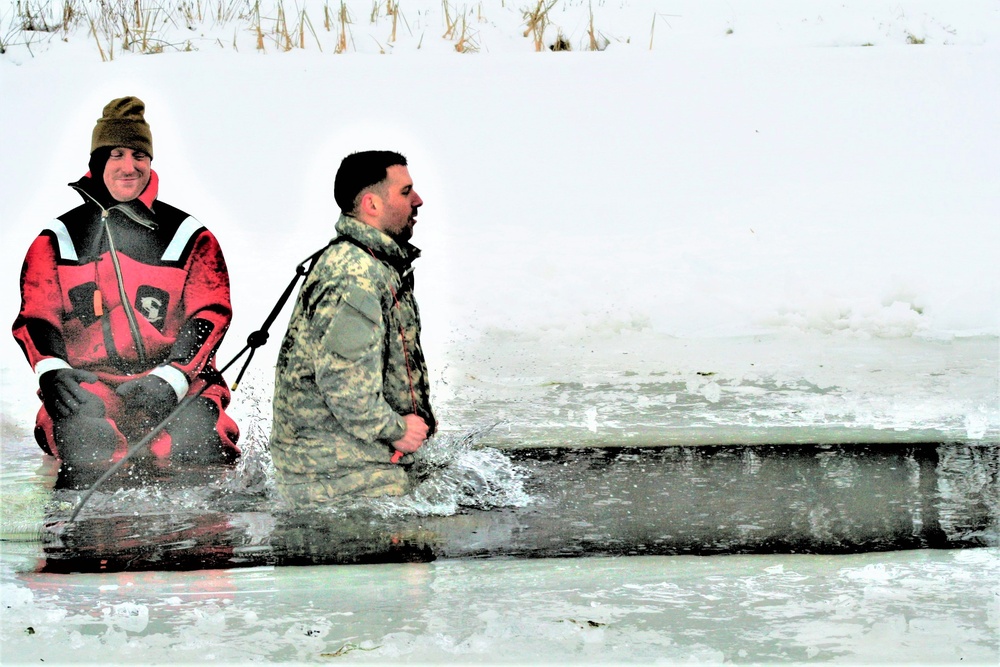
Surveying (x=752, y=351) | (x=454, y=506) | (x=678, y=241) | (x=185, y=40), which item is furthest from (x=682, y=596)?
(x=185, y=40)

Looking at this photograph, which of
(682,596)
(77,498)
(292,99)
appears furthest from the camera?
(292,99)

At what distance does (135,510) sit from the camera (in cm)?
347

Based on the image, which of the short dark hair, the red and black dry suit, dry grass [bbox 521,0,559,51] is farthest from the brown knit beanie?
dry grass [bbox 521,0,559,51]

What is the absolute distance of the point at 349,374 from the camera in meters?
3.02

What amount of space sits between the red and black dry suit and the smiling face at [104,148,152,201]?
1.0 inches

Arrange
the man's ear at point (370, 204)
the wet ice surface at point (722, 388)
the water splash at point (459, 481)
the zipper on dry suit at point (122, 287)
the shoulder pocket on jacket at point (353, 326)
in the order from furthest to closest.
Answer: the wet ice surface at point (722, 388) < the zipper on dry suit at point (122, 287) < the water splash at point (459, 481) < the man's ear at point (370, 204) < the shoulder pocket on jacket at point (353, 326)

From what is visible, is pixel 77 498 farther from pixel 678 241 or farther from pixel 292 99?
pixel 678 241

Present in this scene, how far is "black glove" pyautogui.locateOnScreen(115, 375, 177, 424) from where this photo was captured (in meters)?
3.64

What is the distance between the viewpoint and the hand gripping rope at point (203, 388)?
10.6 ft

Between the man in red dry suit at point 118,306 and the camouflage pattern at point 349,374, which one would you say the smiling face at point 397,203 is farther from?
the man in red dry suit at point 118,306

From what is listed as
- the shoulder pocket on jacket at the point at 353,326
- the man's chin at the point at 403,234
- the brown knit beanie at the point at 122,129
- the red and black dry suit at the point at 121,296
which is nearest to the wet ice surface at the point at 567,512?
the red and black dry suit at the point at 121,296

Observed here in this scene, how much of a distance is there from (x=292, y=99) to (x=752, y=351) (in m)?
2.61

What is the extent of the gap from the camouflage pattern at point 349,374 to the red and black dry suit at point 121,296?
0.60 meters

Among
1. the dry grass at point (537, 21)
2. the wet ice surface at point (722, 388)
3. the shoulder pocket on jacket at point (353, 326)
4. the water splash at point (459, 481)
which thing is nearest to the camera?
the shoulder pocket on jacket at point (353, 326)
